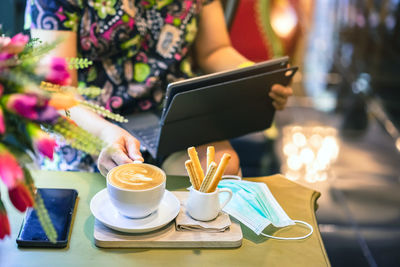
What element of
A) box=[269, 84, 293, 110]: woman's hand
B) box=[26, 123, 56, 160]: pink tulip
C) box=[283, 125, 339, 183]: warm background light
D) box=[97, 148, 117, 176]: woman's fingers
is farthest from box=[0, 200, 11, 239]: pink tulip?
box=[283, 125, 339, 183]: warm background light

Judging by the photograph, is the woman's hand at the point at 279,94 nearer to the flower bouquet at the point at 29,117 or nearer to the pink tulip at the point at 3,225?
the flower bouquet at the point at 29,117

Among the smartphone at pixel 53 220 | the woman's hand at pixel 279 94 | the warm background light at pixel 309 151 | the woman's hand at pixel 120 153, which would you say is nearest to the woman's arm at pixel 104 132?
the woman's hand at pixel 120 153

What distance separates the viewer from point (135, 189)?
0.89 meters

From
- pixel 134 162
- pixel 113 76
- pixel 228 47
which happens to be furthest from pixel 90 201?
pixel 228 47

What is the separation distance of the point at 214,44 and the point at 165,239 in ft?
3.00

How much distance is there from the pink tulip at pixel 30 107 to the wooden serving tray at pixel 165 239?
317 millimetres

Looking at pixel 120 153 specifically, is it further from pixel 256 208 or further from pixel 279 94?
pixel 279 94

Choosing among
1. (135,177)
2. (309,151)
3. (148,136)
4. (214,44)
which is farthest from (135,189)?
(309,151)

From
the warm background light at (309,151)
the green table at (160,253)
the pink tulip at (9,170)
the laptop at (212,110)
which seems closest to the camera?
the pink tulip at (9,170)

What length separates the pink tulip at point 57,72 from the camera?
701 mm

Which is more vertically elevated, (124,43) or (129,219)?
(124,43)

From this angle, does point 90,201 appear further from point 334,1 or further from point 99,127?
point 334,1

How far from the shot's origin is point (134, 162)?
0.98m

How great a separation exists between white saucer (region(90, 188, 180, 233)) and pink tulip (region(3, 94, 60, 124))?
315mm
